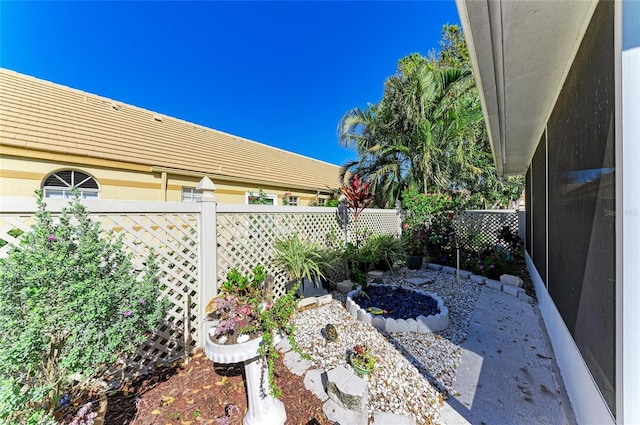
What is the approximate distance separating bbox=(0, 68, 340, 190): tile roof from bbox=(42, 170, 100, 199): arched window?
0.49 meters

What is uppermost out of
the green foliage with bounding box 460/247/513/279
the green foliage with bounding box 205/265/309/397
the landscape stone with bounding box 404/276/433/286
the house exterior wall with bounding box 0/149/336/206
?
the house exterior wall with bounding box 0/149/336/206

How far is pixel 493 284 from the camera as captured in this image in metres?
4.69

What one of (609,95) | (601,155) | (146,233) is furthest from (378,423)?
(146,233)

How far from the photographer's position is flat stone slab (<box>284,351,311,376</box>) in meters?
2.36

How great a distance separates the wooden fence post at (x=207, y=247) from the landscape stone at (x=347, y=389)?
172 centimetres

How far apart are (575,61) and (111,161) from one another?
7982mm

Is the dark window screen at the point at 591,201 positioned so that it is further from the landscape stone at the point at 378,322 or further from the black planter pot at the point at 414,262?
the black planter pot at the point at 414,262

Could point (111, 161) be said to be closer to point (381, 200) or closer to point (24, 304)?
point (24, 304)

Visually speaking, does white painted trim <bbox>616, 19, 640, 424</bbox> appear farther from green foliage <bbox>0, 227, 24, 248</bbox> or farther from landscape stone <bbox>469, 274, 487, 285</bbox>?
landscape stone <bbox>469, 274, 487, 285</bbox>

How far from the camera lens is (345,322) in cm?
330

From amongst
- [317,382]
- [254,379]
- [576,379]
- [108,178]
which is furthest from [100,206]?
[108,178]

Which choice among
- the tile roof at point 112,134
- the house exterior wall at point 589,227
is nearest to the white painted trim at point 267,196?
the tile roof at point 112,134

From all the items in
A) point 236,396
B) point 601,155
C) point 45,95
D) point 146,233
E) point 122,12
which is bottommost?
point 236,396

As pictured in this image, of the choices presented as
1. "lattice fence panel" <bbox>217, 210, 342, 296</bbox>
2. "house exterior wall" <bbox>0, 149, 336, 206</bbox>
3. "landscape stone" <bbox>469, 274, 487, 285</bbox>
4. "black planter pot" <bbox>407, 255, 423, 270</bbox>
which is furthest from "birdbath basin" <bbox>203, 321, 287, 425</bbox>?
"house exterior wall" <bbox>0, 149, 336, 206</bbox>
